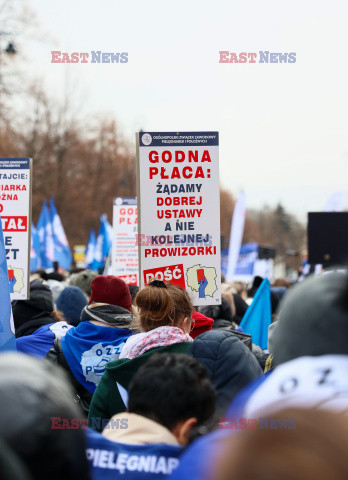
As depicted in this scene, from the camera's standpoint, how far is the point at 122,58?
25.0 ft

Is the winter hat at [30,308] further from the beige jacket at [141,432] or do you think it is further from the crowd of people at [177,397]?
the beige jacket at [141,432]

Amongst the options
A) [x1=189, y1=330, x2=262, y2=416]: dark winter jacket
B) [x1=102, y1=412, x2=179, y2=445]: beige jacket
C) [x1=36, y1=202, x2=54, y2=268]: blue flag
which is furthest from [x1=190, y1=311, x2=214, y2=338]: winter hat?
[x1=36, y1=202, x2=54, y2=268]: blue flag

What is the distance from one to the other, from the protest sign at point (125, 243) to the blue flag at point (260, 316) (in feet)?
8.84

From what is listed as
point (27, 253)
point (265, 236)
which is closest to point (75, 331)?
point (27, 253)

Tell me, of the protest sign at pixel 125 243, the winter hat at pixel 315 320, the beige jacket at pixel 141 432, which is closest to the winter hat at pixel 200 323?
the beige jacket at pixel 141 432

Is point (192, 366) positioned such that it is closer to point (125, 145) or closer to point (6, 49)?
point (6, 49)

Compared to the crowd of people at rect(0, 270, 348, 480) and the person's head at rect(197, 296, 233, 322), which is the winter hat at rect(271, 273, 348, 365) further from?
the person's head at rect(197, 296, 233, 322)

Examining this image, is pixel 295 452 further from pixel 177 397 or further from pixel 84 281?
pixel 84 281

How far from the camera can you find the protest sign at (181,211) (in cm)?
562

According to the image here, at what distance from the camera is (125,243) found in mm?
10453

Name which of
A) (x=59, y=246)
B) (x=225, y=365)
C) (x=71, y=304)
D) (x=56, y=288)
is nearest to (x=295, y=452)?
(x=225, y=365)

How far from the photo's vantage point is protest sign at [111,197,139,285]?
10.2 metres

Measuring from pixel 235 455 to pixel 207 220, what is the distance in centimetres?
454

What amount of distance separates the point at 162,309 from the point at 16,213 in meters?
3.26
